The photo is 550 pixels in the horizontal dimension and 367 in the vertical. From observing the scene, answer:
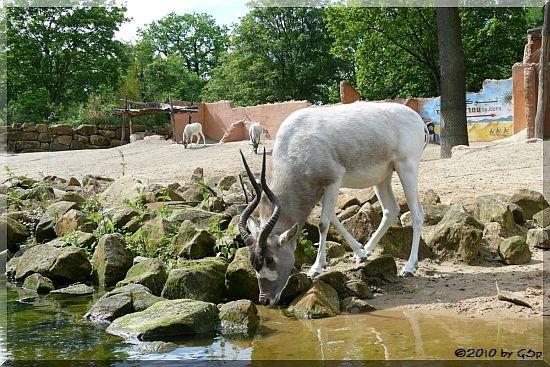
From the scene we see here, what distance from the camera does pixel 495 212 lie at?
23.5 feet

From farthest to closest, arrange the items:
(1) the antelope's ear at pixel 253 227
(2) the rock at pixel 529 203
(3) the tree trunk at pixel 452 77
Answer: (3) the tree trunk at pixel 452 77 → (2) the rock at pixel 529 203 → (1) the antelope's ear at pixel 253 227

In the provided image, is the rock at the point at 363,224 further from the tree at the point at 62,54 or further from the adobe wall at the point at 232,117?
the tree at the point at 62,54

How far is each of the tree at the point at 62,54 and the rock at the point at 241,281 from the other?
3562cm

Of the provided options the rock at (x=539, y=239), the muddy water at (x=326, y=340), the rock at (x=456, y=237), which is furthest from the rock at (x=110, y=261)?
the rock at (x=539, y=239)

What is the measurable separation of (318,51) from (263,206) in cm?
3609

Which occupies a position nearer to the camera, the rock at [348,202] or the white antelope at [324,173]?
the white antelope at [324,173]

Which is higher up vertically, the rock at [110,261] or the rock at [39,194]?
the rock at [39,194]

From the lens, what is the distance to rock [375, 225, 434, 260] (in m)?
6.75

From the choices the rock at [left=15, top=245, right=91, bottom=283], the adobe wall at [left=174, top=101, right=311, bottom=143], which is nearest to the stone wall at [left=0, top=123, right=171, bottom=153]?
the adobe wall at [left=174, top=101, right=311, bottom=143]

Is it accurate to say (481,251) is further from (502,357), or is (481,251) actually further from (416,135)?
(502,357)

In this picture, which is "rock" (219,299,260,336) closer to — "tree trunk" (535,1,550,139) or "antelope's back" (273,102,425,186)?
"antelope's back" (273,102,425,186)

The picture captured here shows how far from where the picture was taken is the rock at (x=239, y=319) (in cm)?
500

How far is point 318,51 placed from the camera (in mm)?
40938

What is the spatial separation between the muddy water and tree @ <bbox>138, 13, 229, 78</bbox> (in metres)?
48.8
